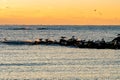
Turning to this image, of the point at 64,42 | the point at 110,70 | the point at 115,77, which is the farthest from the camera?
the point at 64,42

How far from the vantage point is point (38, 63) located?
50.1 metres

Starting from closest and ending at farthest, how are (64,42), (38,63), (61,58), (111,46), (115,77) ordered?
(115,77), (38,63), (61,58), (111,46), (64,42)

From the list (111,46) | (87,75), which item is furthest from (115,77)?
(111,46)

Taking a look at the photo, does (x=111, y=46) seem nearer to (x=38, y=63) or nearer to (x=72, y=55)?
(x=72, y=55)

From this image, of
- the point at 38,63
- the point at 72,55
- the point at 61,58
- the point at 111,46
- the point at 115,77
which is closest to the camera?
the point at 115,77

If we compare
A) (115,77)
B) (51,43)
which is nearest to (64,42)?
(51,43)

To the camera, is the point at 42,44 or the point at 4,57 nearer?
the point at 4,57

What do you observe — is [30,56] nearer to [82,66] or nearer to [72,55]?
[72,55]

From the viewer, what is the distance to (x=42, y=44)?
3164 inches

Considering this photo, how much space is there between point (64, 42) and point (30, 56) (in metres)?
21.5

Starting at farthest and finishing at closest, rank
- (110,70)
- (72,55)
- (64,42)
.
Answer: (64,42), (72,55), (110,70)

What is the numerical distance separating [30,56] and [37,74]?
53.1ft

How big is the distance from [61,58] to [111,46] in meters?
16.8

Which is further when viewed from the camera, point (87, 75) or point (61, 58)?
point (61, 58)
